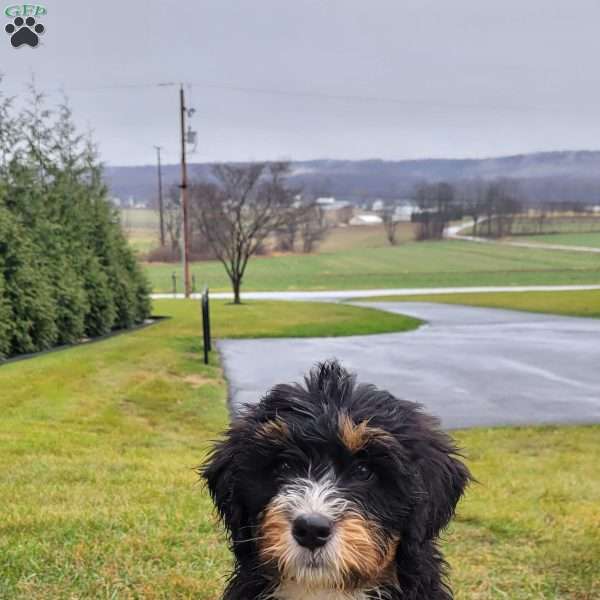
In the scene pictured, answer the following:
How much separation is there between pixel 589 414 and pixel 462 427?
225cm

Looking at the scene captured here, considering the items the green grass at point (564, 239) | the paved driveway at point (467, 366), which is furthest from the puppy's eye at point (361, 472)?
the green grass at point (564, 239)

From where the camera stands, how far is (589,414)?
36.0ft

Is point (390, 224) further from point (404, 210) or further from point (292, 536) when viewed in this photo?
point (292, 536)

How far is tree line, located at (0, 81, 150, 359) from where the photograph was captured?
14.4 meters

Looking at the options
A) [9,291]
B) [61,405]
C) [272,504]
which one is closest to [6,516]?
[272,504]

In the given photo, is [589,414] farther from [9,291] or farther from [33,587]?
[9,291]

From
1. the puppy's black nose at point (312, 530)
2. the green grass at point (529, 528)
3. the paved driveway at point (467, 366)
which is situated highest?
the puppy's black nose at point (312, 530)

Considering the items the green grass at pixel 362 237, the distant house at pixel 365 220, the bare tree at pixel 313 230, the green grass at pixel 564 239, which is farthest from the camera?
the distant house at pixel 365 220

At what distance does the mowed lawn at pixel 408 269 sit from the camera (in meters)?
49.2

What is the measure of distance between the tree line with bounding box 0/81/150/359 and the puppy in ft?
39.0

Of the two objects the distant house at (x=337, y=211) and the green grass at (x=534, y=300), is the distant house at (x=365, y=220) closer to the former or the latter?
the distant house at (x=337, y=211)

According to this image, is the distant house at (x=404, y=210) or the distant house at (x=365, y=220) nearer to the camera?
the distant house at (x=404, y=210)

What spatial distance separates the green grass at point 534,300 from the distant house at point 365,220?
85.9 feet

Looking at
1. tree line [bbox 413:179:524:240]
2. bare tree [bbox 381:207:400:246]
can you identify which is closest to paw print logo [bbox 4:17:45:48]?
tree line [bbox 413:179:524:240]
